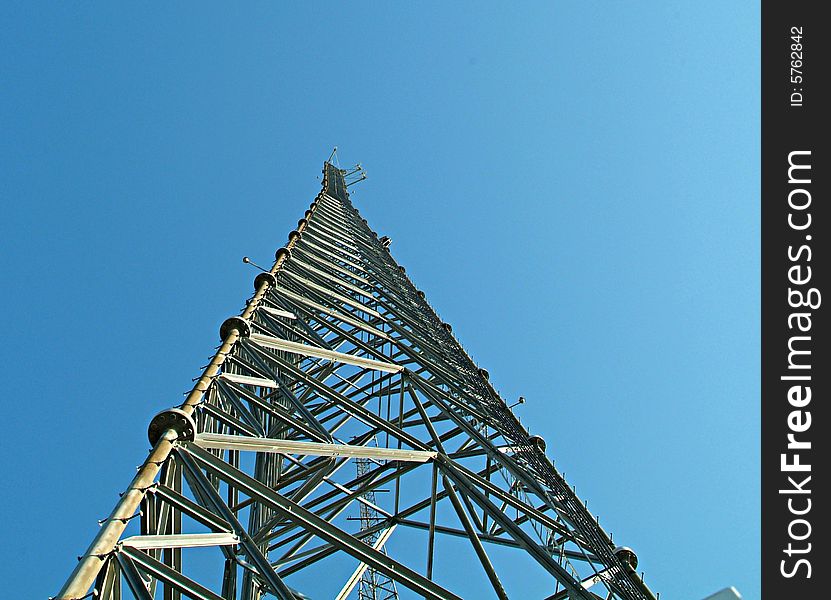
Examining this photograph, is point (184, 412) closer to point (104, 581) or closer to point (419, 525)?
point (104, 581)

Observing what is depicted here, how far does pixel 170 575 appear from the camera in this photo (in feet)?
17.6

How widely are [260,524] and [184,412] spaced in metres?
3.75
